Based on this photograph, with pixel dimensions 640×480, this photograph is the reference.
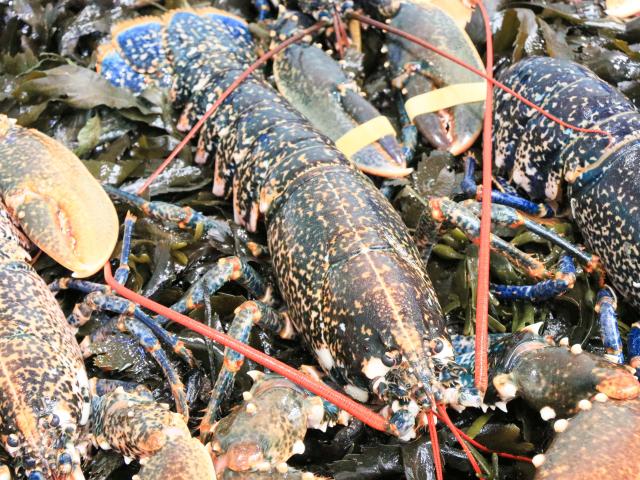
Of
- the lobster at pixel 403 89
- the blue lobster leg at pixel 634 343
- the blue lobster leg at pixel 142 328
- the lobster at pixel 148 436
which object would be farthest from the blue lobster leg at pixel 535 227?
the lobster at pixel 148 436

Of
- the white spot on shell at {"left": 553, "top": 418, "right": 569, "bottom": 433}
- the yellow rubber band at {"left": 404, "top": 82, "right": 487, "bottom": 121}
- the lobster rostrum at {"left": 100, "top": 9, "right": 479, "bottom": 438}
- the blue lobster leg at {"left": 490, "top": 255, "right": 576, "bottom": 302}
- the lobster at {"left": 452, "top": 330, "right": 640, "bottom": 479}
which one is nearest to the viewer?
the lobster at {"left": 452, "top": 330, "right": 640, "bottom": 479}

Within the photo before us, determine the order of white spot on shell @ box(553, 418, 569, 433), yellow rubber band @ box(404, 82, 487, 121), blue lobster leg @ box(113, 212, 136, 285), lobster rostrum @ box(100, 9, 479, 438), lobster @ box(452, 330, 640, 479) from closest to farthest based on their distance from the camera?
lobster @ box(452, 330, 640, 479)
white spot on shell @ box(553, 418, 569, 433)
lobster rostrum @ box(100, 9, 479, 438)
blue lobster leg @ box(113, 212, 136, 285)
yellow rubber band @ box(404, 82, 487, 121)

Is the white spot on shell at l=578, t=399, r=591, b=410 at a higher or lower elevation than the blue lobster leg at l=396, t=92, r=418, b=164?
lower

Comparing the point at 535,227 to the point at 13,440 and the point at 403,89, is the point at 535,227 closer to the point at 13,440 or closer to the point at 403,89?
the point at 403,89

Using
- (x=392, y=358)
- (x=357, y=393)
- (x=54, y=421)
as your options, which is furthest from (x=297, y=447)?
(x=54, y=421)

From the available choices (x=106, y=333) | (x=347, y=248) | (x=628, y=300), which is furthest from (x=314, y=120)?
(x=628, y=300)

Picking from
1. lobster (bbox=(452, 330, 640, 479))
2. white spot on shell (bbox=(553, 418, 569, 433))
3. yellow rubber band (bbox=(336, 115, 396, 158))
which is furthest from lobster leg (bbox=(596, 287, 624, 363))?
yellow rubber band (bbox=(336, 115, 396, 158))

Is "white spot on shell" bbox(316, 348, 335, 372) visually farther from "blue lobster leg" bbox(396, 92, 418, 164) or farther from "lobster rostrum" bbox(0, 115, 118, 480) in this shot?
"blue lobster leg" bbox(396, 92, 418, 164)
